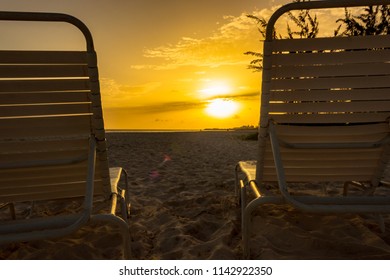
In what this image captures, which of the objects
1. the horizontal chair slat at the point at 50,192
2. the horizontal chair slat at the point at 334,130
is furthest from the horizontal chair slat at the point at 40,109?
the horizontal chair slat at the point at 334,130

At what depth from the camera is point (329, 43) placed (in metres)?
1.95

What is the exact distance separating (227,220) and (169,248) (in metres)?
0.84

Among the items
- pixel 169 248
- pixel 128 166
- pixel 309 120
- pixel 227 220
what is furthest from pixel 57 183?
pixel 128 166

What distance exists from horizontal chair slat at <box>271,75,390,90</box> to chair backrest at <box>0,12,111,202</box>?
4.46 feet

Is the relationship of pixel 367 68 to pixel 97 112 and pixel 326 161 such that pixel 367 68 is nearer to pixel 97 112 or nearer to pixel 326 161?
pixel 326 161

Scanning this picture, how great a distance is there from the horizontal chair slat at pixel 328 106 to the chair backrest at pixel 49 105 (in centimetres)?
136

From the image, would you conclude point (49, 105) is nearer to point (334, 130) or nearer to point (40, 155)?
point (40, 155)

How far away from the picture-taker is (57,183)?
2396 millimetres

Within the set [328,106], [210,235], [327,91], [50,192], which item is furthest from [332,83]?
[50,192]

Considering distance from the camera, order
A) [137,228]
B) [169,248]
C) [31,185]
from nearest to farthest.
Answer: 1. [31,185]
2. [169,248]
3. [137,228]

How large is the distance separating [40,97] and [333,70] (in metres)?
2.12

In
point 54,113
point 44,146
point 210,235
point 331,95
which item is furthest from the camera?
point 210,235

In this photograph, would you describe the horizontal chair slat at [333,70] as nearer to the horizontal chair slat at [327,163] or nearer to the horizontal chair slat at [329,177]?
the horizontal chair slat at [327,163]

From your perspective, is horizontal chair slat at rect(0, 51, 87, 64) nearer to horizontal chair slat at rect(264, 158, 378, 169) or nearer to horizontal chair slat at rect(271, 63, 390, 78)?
horizontal chair slat at rect(271, 63, 390, 78)
